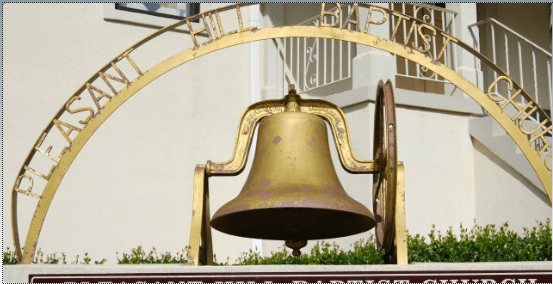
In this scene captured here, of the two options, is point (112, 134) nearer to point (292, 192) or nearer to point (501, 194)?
point (501, 194)

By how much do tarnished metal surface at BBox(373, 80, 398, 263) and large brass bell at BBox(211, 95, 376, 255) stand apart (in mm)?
154

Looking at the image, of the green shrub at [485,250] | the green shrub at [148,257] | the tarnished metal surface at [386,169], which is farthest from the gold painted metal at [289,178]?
the green shrub at [148,257]

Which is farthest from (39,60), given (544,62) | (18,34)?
(544,62)

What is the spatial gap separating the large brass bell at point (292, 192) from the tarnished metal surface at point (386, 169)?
6.1 inches

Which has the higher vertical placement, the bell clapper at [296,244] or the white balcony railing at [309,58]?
the white balcony railing at [309,58]

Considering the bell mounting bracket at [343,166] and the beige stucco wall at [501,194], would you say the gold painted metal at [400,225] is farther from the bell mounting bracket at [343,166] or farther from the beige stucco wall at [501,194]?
the beige stucco wall at [501,194]

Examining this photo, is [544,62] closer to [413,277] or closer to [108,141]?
[108,141]

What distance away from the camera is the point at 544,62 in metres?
12.0

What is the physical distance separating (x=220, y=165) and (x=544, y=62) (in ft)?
26.8

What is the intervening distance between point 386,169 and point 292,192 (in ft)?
2.05

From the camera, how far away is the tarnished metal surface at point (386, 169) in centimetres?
443

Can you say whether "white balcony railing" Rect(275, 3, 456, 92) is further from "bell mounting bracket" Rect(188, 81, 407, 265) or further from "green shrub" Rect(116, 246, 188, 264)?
"bell mounting bracket" Rect(188, 81, 407, 265)

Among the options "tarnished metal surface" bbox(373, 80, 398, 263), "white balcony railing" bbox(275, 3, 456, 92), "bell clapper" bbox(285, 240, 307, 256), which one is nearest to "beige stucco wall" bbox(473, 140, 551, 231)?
"white balcony railing" bbox(275, 3, 456, 92)

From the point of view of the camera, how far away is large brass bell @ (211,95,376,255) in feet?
15.5
